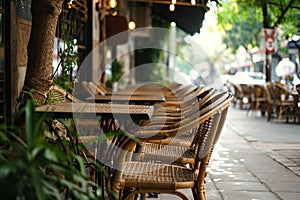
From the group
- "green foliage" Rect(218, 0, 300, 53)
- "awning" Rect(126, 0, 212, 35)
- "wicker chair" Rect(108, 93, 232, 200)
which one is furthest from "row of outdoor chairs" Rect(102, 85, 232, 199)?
"awning" Rect(126, 0, 212, 35)

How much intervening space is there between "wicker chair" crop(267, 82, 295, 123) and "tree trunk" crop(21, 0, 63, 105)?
8470 mm

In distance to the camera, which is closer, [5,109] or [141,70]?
[5,109]

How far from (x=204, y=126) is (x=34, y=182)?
1723mm

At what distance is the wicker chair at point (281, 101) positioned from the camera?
1133 centimetres

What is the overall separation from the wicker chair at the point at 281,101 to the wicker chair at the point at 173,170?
8623 mm

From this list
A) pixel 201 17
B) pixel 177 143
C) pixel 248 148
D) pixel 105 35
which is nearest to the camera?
pixel 177 143

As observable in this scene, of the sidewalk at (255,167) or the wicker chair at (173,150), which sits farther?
the sidewalk at (255,167)

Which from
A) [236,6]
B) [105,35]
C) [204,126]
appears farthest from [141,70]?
[204,126]

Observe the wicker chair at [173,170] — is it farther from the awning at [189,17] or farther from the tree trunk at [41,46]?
the awning at [189,17]

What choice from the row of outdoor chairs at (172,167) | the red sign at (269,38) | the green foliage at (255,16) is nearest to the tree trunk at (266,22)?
the green foliage at (255,16)

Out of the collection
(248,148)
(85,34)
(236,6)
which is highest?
(236,6)

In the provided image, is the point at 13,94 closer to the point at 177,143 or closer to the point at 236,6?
the point at 177,143

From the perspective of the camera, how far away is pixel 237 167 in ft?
18.5

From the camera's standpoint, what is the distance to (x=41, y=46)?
11.2 feet
